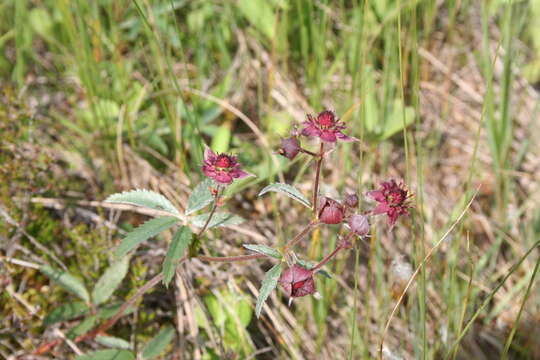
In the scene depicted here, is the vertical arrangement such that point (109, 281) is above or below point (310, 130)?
below

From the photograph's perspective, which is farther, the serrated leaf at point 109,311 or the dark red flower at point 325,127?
the serrated leaf at point 109,311

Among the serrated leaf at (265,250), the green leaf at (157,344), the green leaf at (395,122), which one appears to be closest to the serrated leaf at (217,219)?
the serrated leaf at (265,250)

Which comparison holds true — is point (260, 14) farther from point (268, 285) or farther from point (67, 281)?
point (268, 285)

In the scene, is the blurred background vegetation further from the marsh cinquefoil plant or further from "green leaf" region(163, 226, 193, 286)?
"green leaf" region(163, 226, 193, 286)

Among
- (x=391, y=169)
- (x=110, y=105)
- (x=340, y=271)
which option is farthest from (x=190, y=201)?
(x=391, y=169)

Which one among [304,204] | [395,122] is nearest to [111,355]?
[304,204]

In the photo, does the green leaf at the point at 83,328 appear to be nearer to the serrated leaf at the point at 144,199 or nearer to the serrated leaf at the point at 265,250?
the serrated leaf at the point at 144,199
